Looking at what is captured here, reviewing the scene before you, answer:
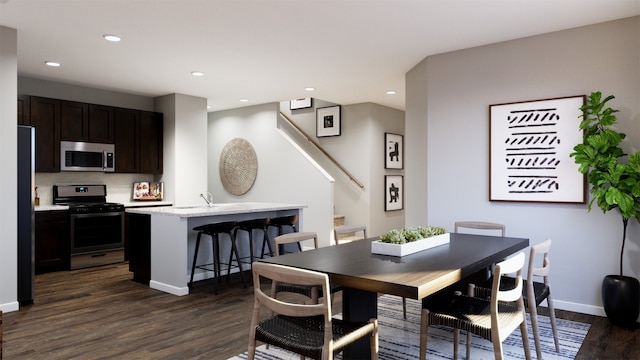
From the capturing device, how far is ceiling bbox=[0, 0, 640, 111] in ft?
10.9

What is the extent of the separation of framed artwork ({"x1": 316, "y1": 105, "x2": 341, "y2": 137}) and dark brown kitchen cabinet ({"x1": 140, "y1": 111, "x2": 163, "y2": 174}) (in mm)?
2835

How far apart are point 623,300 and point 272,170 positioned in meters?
5.42

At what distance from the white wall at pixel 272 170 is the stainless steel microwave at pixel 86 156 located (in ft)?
7.70

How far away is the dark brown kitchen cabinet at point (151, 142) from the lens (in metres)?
6.67

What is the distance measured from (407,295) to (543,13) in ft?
9.19

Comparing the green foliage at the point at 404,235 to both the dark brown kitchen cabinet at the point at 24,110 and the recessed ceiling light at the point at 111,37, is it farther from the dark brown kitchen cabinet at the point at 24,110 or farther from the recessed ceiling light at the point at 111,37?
the dark brown kitchen cabinet at the point at 24,110

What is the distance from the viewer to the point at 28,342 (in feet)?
10.1

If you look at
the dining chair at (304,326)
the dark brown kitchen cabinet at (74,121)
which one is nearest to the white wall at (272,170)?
the dark brown kitchen cabinet at (74,121)

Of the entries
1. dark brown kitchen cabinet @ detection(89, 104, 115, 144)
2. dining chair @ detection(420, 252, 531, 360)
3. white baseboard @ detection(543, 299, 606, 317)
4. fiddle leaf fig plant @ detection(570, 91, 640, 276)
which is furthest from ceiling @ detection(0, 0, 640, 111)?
white baseboard @ detection(543, 299, 606, 317)

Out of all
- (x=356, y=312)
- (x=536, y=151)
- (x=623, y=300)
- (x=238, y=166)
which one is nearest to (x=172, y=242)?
(x=356, y=312)

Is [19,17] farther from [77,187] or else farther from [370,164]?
[370,164]

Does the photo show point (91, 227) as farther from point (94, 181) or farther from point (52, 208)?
point (94, 181)

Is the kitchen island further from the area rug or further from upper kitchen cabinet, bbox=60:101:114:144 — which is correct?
upper kitchen cabinet, bbox=60:101:114:144

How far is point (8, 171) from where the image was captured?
3.80 metres
